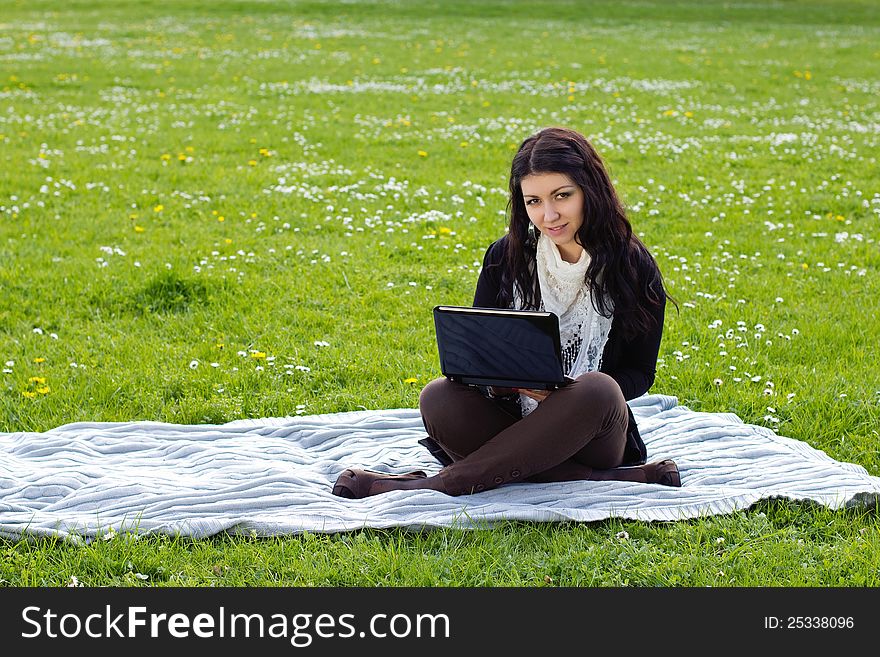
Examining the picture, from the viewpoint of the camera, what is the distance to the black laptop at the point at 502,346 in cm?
386

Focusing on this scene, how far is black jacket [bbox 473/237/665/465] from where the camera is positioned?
14.2 feet

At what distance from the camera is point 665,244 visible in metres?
8.54

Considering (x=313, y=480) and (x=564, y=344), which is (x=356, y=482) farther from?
(x=564, y=344)

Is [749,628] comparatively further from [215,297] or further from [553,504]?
[215,297]

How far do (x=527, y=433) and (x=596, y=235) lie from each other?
35.0 inches

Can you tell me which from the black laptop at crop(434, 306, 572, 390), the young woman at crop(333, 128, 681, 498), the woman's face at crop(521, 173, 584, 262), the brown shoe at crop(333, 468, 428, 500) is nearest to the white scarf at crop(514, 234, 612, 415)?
the young woman at crop(333, 128, 681, 498)

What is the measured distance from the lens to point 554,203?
13.6 ft

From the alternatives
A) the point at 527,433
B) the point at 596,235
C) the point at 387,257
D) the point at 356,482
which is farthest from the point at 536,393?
the point at 387,257

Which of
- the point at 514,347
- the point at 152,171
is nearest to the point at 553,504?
the point at 514,347

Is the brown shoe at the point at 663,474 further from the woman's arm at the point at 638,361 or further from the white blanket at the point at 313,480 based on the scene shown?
the woman's arm at the point at 638,361

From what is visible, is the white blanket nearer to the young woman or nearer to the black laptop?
the young woman

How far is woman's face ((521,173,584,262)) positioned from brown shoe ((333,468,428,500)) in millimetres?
1240

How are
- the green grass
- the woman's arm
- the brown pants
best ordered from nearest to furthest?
the green grass
the brown pants
the woman's arm

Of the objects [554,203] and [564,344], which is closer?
[554,203]
